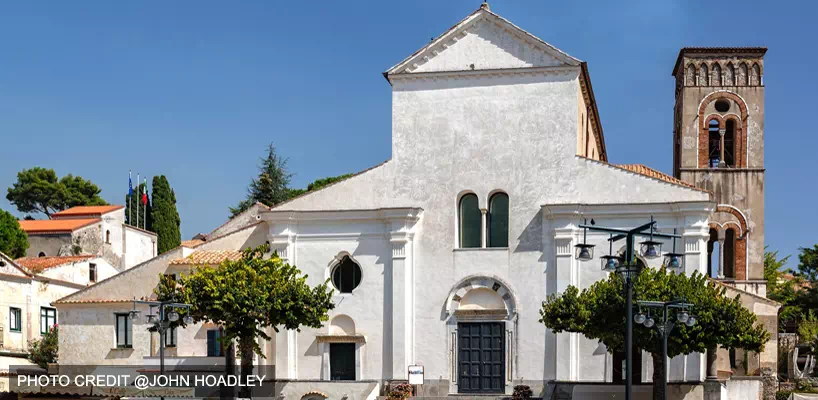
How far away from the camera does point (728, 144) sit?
177 feet

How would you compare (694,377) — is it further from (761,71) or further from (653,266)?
(761,71)

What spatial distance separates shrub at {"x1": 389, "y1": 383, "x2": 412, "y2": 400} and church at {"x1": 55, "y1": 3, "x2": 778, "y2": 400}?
2.07ft

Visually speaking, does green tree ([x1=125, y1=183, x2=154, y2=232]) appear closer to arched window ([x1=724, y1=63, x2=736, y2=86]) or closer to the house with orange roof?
the house with orange roof

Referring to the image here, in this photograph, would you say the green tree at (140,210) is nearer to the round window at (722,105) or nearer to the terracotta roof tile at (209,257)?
the terracotta roof tile at (209,257)

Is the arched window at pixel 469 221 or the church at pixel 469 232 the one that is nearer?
the church at pixel 469 232

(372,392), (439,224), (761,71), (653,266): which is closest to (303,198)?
(439,224)

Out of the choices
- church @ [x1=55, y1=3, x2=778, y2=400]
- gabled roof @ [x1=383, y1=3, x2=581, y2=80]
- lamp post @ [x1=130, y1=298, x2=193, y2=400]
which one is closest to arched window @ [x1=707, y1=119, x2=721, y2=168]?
church @ [x1=55, y1=3, x2=778, y2=400]

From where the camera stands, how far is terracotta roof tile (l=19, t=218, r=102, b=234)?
7300cm

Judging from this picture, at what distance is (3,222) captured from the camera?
2766 inches

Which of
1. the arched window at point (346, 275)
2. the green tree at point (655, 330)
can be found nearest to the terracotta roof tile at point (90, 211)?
the arched window at point (346, 275)

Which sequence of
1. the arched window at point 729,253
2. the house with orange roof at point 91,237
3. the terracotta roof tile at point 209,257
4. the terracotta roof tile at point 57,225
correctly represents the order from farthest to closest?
the terracotta roof tile at point 57,225
the house with orange roof at point 91,237
the arched window at point 729,253
the terracotta roof tile at point 209,257

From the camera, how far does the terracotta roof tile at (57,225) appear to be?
73.0m

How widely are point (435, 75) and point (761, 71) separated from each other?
20664 millimetres

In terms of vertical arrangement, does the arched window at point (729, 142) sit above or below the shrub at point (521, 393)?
above
